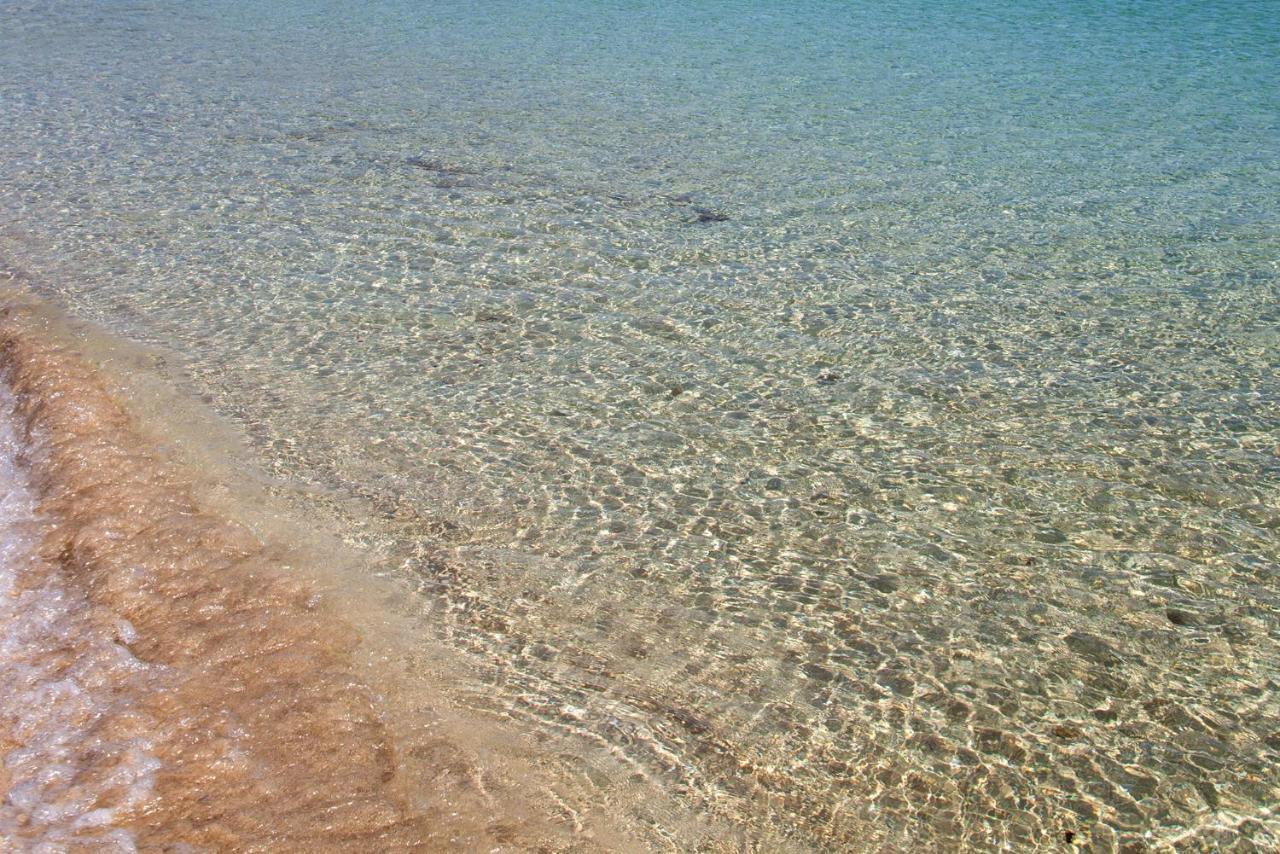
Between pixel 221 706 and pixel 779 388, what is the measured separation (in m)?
2.50

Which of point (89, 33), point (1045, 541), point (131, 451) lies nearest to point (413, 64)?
point (89, 33)

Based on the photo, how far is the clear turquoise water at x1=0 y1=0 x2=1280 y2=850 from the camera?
2.93 m

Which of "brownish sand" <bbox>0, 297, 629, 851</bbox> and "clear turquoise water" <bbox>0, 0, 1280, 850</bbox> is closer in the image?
"brownish sand" <bbox>0, 297, 629, 851</bbox>

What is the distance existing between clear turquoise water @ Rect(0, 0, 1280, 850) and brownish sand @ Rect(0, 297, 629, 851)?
0.92 feet

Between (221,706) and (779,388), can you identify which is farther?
(779,388)

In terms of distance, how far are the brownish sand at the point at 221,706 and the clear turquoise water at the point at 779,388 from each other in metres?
0.28

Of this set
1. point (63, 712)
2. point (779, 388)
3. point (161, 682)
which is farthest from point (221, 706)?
point (779, 388)

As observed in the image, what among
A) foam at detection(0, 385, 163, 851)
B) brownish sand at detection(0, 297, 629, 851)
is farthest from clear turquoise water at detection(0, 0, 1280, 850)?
foam at detection(0, 385, 163, 851)

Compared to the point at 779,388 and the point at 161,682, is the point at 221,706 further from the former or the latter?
the point at 779,388

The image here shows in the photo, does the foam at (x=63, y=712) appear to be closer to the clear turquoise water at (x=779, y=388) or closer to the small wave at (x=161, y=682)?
the small wave at (x=161, y=682)

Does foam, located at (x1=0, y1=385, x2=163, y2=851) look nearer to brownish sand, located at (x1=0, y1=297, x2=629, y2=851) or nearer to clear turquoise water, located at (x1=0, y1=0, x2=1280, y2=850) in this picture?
brownish sand, located at (x1=0, y1=297, x2=629, y2=851)

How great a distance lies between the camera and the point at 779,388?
4621 millimetres

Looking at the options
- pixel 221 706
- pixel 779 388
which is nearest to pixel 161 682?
pixel 221 706

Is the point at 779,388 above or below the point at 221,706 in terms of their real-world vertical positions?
above
